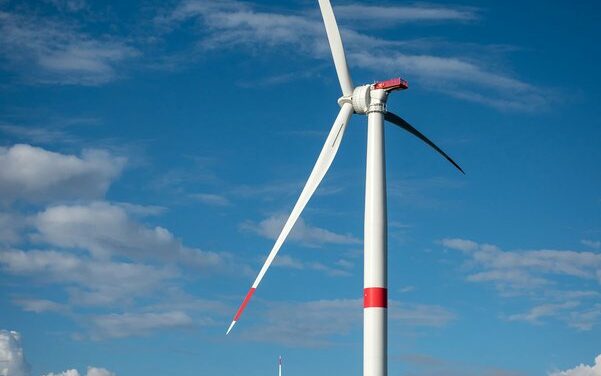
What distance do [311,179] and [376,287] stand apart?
36.9 feet

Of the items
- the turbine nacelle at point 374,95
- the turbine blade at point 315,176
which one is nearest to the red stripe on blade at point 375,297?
the turbine blade at point 315,176

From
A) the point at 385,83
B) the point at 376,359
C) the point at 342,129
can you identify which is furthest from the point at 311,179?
the point at 376,359

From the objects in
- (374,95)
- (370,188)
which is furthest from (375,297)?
(374,95)

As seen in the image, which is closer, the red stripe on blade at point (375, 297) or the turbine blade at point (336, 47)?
the red stripe on blade at point (375, 297)

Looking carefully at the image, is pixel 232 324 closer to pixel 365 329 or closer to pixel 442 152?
pixel 365 329

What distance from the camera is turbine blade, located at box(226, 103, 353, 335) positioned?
2731 inches

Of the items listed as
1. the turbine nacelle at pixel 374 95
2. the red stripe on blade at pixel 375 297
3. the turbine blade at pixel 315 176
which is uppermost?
the turbine nacelle at pixel 374 95

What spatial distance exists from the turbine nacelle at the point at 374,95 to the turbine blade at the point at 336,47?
4.78 ft

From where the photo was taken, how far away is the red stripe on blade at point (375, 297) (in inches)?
2594

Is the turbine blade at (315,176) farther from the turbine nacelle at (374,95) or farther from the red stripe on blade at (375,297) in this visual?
the red stripe on blade at (375,297)

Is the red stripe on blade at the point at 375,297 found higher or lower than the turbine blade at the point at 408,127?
lower

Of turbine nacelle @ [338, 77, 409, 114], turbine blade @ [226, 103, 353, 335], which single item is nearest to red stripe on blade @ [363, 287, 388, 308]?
turbine blade @ [226, 103, 353, 335]

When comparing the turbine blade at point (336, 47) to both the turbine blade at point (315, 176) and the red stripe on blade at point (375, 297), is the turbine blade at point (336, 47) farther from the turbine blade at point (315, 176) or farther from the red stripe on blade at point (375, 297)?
the red stripe on blade at point (375, 297)

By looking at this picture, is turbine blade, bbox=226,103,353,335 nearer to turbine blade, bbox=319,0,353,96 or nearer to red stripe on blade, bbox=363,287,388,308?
turbine blade, bbox=319,0,353,96
